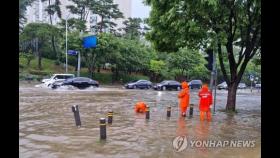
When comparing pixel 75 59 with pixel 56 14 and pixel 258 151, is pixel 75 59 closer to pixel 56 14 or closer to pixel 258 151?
pixel 56 14

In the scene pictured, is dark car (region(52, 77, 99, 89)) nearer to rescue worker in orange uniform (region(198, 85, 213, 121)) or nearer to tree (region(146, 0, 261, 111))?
tree (region(146, 0, 261, 111))

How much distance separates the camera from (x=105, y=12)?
70.6 metres

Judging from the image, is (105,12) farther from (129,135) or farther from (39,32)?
(129,135)

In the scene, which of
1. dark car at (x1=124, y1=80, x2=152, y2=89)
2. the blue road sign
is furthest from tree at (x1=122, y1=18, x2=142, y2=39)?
dark car at (x1=124, y1=80, x2=152, y2=89)

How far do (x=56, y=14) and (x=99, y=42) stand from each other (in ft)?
64.9

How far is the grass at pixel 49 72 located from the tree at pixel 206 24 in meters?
39.2

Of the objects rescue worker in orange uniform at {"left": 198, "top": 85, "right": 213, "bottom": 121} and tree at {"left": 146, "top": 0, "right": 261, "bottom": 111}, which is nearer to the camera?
rescue worker in orange uniform at {"left": 198, "top": 85, "right": 213, "bottom": 121}

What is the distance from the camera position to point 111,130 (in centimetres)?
1391

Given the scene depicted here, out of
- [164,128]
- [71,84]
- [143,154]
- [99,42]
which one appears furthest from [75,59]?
[143,154]

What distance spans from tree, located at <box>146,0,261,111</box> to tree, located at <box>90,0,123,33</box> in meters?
48.4

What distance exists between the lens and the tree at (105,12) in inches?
2740

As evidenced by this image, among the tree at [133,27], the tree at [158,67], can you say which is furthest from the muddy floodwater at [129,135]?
the tree at [133,27]

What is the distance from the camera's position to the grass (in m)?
59.1
